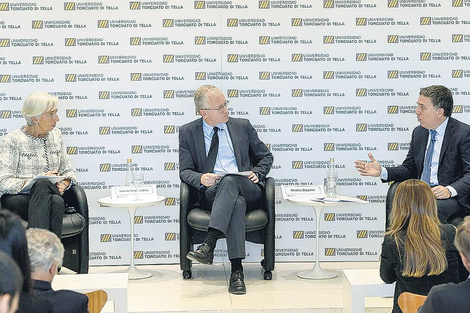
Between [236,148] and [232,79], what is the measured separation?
76 centimetres

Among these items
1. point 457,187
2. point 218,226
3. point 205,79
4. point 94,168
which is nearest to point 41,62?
point 94,168

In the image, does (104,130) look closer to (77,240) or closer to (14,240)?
(77,240)

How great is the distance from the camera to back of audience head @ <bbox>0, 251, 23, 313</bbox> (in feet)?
5.74

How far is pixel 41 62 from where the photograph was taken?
261 inches

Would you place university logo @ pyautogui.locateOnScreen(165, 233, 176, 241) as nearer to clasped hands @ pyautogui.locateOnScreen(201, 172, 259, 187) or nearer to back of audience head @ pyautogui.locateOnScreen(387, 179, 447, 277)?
clasped hands @ pyautogui.locateOnScreen(201, 172, 259, 187)

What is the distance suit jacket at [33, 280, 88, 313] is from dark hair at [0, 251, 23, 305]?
98 cm

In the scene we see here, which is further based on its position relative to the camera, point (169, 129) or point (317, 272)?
point (169, 129)

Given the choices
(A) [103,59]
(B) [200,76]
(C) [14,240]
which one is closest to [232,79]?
(B) [200,76]

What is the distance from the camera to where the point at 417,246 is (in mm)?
3648

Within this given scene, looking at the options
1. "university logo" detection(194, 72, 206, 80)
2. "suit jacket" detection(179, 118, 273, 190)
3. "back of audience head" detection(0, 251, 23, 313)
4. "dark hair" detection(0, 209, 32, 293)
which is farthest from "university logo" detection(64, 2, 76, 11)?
"back of audience head" detection(0, 251, 23, 313)

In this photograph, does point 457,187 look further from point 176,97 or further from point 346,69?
point 176,97

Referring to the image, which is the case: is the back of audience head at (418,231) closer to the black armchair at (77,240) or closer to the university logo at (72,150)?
the black armchair at (77,240)

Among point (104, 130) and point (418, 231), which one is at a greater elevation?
point (104, 130)

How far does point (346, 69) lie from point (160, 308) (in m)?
2.82
